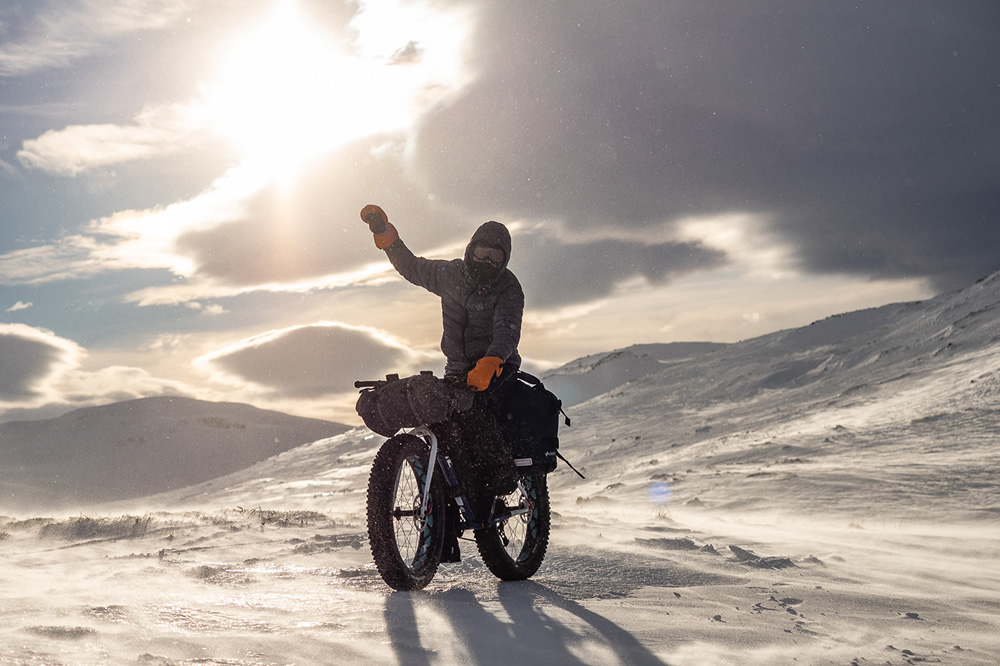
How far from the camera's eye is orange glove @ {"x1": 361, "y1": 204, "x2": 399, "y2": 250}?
5625mm

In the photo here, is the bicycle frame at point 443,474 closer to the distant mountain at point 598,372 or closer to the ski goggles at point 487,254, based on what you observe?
the ski goggles at point 487,254

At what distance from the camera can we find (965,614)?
3779 millimetres

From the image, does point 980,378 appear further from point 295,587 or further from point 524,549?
point 295,587

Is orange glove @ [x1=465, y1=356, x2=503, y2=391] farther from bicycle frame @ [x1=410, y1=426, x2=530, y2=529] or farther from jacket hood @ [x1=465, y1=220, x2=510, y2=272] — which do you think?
jacket hood @ [x1=465, y1=220, x2=510, y2=272]

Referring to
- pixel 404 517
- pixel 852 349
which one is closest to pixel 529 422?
pixel 404 517

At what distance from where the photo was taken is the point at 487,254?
497 cm

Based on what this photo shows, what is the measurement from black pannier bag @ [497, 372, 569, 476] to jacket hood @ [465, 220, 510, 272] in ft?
2.77

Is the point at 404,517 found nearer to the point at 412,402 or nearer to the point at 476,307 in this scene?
the point at 412,402

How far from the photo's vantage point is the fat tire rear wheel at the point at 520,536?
4598 millimetres

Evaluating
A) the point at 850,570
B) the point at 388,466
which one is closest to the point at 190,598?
the point at 388,466

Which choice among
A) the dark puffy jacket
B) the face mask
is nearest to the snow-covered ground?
the dark puffy jacket

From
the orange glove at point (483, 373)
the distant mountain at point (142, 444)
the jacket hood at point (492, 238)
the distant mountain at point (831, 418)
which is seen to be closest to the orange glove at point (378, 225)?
the jacket hood at point (492, 238)

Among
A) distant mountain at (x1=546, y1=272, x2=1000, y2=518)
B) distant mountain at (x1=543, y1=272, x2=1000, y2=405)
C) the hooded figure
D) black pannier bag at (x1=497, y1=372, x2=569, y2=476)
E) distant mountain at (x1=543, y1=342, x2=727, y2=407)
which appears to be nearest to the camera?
black pannier bag at (x1=497, y1=372, x2=569, y2=476)

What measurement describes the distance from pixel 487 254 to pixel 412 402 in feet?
4.07
